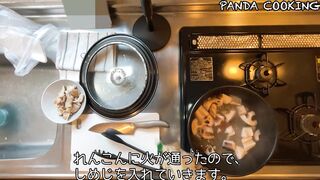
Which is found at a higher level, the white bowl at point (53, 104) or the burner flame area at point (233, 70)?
the burner flame area at point (233, 70)

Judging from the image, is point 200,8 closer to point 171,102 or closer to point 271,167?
point 171,102

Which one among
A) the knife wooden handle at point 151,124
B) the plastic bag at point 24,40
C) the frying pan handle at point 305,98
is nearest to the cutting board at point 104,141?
the knife wooden handle at point 151,124

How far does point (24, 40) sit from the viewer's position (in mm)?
855

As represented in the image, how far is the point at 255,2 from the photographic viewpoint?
0.84 m

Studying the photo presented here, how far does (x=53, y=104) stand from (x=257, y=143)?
1.64 ft

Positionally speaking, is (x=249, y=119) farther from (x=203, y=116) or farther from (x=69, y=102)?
(x=69, y=102)

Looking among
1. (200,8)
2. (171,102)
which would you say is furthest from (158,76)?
(200,8)

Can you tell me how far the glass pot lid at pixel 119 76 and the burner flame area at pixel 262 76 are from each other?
0.23 metres

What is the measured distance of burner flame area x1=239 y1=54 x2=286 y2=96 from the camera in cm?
78

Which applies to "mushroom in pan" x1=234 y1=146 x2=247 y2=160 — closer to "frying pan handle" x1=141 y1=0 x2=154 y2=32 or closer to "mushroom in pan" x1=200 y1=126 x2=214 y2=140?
"mushroom in pan" x1=200 y1=126 x2=214 y2=140

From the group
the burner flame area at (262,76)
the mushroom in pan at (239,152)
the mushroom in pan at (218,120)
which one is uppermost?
the burner flame area at (262,76)

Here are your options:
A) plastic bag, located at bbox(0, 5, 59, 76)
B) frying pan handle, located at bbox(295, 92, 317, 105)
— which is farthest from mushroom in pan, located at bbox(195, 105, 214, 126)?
plastic bag, located at bbox(0, 5, 59, 76)

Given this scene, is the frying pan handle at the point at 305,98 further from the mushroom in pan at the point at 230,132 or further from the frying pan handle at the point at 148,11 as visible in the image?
the frying pan handle at the point at 148,11

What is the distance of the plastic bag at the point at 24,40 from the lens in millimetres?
853
